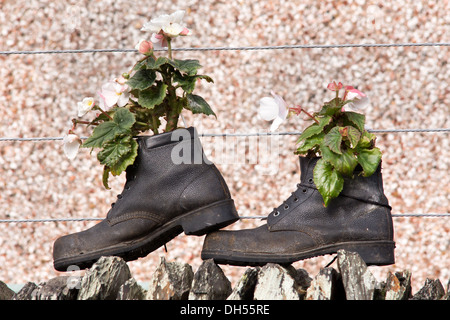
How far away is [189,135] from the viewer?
1.28m

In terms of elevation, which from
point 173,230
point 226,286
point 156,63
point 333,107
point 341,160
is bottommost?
point 226,286

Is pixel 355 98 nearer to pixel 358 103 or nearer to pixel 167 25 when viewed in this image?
pixel 358 103

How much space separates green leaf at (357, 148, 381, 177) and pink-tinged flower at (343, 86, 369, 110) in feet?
0.32

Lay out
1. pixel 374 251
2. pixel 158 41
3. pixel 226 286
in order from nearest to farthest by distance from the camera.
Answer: pixel 226 286 < pixel 374 251 < pixel 158 41

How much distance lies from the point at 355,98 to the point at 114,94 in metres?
0.49

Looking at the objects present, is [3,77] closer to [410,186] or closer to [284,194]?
[284,194]

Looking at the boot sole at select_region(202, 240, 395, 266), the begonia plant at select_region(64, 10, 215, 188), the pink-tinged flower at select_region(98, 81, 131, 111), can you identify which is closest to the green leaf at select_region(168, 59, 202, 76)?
the begonia plant at select_region(64, 10, 215, 188)

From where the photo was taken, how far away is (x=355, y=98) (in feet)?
3.98

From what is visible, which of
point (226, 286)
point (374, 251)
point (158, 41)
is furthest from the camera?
point (158, 41)

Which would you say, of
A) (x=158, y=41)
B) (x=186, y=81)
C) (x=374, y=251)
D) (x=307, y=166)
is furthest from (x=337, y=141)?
(x=158, y=41)

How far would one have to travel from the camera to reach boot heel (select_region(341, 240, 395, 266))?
3.93ft

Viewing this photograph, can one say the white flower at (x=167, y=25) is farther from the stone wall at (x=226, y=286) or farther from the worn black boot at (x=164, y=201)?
the stone wall at (x=226, y=286)

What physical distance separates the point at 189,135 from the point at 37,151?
857 mm

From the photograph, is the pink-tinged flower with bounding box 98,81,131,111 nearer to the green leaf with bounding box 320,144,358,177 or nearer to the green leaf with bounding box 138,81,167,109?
the green leaf with bounding box 138,81,167,109
